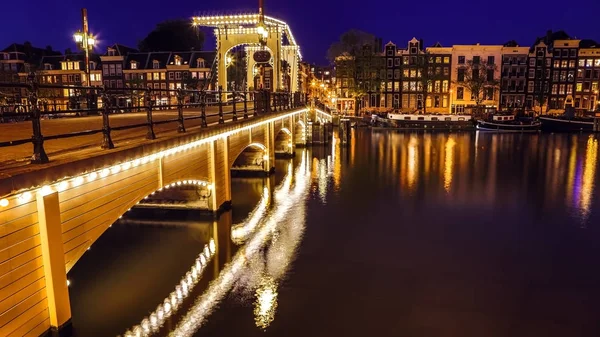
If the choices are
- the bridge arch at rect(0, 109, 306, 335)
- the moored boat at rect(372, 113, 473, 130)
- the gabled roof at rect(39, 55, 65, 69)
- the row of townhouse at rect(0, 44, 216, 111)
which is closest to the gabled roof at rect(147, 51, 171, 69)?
the row of townhouse at rect(0, 44, 216, 111)

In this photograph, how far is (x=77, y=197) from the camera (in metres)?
8.84

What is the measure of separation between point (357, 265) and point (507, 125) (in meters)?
56.7

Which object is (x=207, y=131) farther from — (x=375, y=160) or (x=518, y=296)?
(x=375, y=160)

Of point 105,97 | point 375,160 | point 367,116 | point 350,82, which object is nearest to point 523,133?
point 367,116

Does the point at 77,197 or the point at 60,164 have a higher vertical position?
the point at 60,164

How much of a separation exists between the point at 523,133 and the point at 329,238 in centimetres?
5325

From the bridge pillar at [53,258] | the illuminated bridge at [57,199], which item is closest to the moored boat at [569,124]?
the illuminated bridge at [57,199]

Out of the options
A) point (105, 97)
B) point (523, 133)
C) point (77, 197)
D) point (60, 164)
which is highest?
point (105, 97)

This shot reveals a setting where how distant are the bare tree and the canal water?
5359 centimetres

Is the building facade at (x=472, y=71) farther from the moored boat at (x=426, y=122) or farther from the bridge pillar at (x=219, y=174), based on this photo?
the bridge pillar at (x=219, y=174)

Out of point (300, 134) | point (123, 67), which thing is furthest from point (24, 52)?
point (300, 134)

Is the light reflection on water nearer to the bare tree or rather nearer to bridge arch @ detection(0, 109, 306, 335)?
bridge arch @ detection(0, 109, 306, 335)

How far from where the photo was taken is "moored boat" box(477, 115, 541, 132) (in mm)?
63344

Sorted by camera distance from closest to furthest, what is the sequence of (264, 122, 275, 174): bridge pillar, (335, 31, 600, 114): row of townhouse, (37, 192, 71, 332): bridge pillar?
(37, 192, 71, 332): bridge pillar, (264, 122, 275, 174): bridge pillar, (335, 31, 600, 114): row of townhouse
